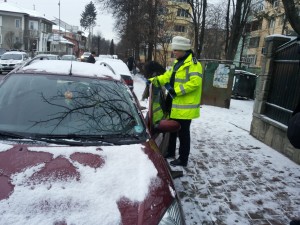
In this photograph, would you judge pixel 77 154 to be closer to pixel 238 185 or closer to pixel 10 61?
pixel 238 185

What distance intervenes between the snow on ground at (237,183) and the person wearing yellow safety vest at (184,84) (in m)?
0.73

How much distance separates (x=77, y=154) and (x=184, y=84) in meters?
2.74

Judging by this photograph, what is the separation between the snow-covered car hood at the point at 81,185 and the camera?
200 centimetres

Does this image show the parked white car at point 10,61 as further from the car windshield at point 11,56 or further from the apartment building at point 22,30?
the apartment building at point 22,30

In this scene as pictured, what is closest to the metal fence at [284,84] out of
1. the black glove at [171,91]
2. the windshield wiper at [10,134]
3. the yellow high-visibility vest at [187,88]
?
the yellow high-visibility vest at [187,88]

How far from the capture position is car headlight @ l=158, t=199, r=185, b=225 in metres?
2.19

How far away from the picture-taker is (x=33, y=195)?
2100mm

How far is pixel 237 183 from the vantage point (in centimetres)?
505

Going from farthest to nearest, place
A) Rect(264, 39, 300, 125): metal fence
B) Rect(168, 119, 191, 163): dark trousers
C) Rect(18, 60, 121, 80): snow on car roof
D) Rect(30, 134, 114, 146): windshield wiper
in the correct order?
Rect(264, 39, 300, 125): metal fence
Rect(168, 119, 191, 163): dark trousers
Rect(18, 60, 121, 80): snow on car roof
Rect(30, 134, 114, 146): windshield wiper

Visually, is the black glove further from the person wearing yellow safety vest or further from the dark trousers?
the dark trousers

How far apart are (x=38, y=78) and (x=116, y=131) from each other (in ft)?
3.65

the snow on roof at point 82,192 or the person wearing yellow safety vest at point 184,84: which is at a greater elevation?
the person wearing yellow safety vest at point 184,84

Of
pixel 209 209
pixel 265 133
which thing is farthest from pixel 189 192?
pixel 265 133

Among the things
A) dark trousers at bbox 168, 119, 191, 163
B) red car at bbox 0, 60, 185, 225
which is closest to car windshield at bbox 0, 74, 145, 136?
red car at bbox 0, 60, 185, 225
